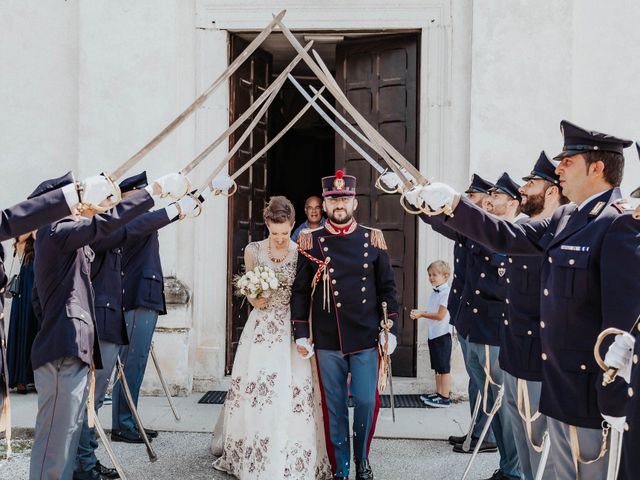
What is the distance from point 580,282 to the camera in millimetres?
2943

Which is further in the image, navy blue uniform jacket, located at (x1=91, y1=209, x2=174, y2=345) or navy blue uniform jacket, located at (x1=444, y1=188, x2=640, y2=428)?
navy blue uniform jacket, located at (x1=91, y1=209, x2=174, y2=345)

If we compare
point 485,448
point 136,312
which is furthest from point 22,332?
point 485,448

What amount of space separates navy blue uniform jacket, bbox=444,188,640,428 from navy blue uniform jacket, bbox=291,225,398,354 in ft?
6.01

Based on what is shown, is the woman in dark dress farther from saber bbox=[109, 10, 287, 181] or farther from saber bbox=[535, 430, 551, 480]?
Answer: saber bbox=[535, 430, 551, 480]

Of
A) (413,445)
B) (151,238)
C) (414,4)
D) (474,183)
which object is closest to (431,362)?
(413,445)

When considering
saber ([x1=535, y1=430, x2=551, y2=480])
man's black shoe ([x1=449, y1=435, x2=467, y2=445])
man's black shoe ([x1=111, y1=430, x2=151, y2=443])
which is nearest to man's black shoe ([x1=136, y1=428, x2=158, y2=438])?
man's black shoe ([x1=111, y1=430, x2=151, y2=443])

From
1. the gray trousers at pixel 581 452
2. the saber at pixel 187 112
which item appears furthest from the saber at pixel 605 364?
the saber at pixel 187 112

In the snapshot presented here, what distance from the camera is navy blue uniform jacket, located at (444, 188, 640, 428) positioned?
274 cm

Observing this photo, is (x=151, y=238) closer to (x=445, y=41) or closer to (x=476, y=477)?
(x=476, y=477)

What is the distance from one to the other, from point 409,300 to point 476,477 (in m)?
3.00

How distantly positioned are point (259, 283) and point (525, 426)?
1960 millimetres

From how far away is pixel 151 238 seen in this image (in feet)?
19.9

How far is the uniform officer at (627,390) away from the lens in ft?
7.47

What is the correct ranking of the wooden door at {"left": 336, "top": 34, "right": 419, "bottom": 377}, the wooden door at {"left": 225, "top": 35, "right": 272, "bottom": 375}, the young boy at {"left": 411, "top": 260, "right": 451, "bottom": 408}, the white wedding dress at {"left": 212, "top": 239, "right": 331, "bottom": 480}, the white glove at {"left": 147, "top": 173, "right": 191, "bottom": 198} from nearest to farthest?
the white glove at {"left": 147, "top": 173, "right": 191, "bottom": 198} → the white wedding dress at {"left": 212, "top": 239, "right": 331, "bottom": 480} → the young boy at {"left": 411, "top": 260, "right": 451, "bottom": 408} → the wooden door at {"left": 336, "top": 34, "right": 419, "bottom": 377} → the wooden door at {"left": 225, "top": 35, "right": 272, "bottom": 375}
